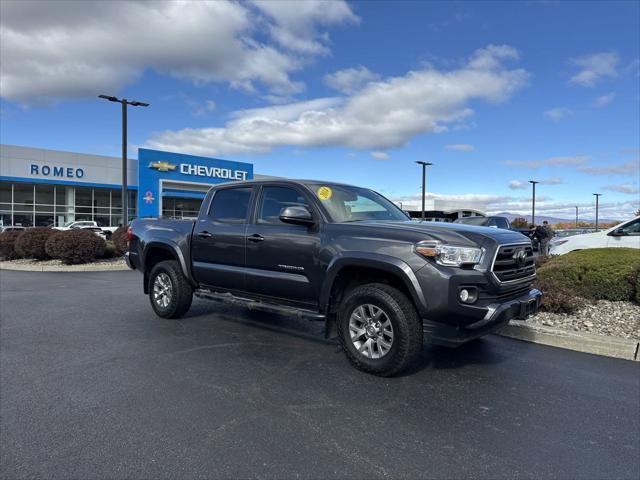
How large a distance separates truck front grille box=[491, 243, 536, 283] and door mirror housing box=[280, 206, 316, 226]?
187cm

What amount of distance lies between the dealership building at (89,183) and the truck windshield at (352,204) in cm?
2508

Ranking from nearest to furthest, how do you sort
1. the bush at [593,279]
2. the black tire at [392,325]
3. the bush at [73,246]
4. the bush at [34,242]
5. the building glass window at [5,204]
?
the black tire at [392,325], the bush at [593,279], the bush at [73,246], the bush at [34,242], the building glass window at [5,204]

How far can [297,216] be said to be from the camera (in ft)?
15.6

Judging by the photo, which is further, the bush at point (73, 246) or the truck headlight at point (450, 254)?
the bush at point (73, 246)

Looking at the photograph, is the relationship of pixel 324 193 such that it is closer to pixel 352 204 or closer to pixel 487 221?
pixel 352 204

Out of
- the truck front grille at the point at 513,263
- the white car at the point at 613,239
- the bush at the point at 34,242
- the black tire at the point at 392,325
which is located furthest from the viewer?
the bush at the point at 34,242

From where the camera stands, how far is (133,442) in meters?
3.12

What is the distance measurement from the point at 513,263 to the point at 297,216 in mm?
2180

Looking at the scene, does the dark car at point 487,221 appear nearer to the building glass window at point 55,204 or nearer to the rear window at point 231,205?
the rear window at point 231,205

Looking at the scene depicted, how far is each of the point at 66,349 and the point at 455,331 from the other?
4.30m

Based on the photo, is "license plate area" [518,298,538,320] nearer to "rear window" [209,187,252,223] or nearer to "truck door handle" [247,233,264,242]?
"truck door handle" [247,233,264,242]

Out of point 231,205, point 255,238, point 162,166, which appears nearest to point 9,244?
point 231,205

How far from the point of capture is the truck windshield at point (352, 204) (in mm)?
5084

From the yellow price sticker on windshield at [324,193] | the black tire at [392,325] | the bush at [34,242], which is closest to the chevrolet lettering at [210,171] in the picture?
the bush at [34,242]
